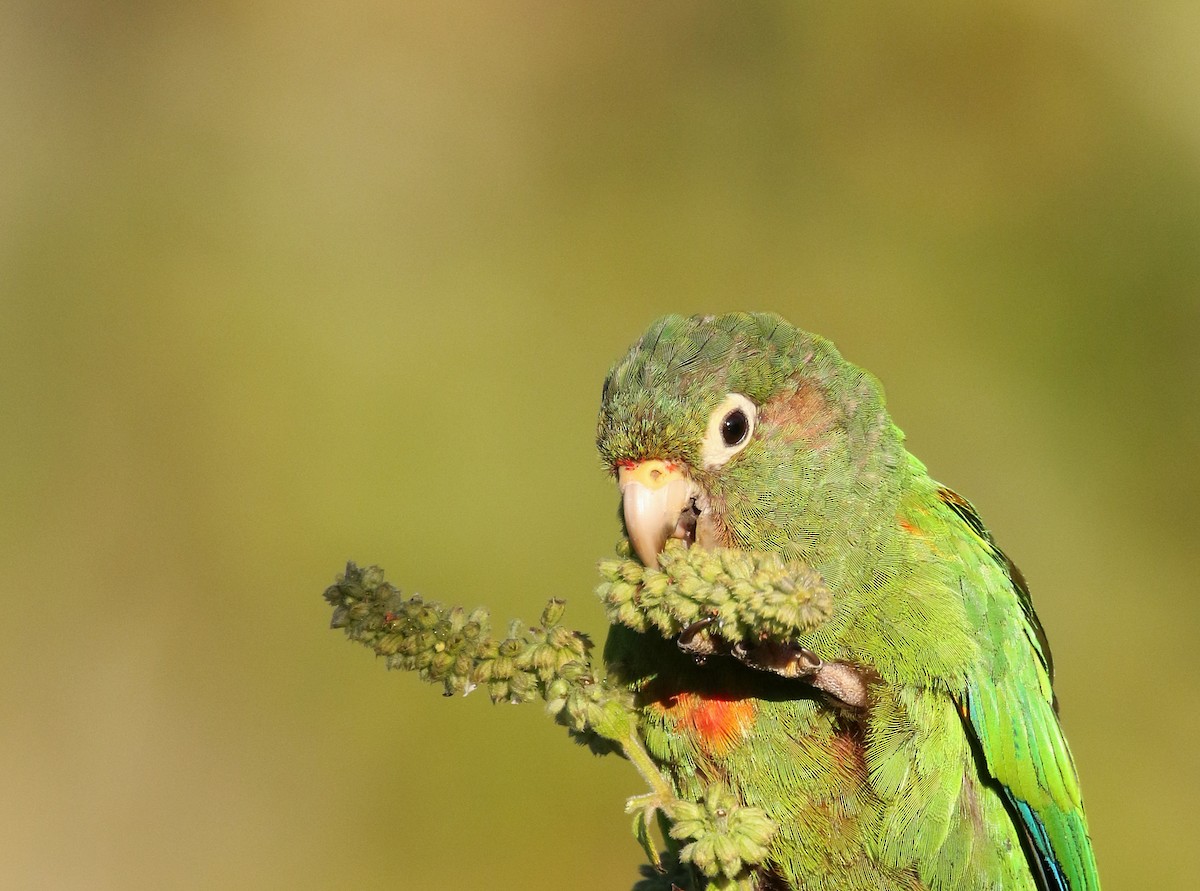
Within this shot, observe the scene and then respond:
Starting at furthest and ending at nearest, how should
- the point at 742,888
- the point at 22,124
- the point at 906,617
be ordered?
the point at 22,124 → the point at 906,617 → the point at 742,888

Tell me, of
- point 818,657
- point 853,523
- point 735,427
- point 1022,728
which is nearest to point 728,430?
point 735,427

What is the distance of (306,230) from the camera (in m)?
6.34

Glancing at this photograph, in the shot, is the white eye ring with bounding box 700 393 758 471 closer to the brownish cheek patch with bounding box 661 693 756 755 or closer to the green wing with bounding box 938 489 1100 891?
the brownish cheek patch with bounding box 661 693 756 755

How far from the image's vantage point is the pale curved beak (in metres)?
2.40

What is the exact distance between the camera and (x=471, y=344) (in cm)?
618

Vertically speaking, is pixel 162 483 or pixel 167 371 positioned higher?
pixel 167 371

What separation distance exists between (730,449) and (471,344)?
3.92 metres

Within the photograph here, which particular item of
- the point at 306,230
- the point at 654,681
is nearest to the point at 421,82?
the point at 306,230

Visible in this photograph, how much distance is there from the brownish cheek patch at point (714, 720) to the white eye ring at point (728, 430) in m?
0.58

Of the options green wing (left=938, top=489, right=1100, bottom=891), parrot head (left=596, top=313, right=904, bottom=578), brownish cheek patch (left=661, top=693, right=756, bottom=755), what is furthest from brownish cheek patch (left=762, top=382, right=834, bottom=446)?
brownish cheek patch (left=661, top=693, right=756, bottom=755)

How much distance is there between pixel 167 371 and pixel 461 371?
1753 mm

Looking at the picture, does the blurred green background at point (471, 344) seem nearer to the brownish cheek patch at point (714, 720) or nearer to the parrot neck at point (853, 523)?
the brownish cheek patch at point (714, 720)

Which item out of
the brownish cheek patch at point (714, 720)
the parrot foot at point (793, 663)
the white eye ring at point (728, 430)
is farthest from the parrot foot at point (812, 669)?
the white eye ring at point (728, 430)

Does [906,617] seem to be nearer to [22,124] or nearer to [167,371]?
[167,371]
